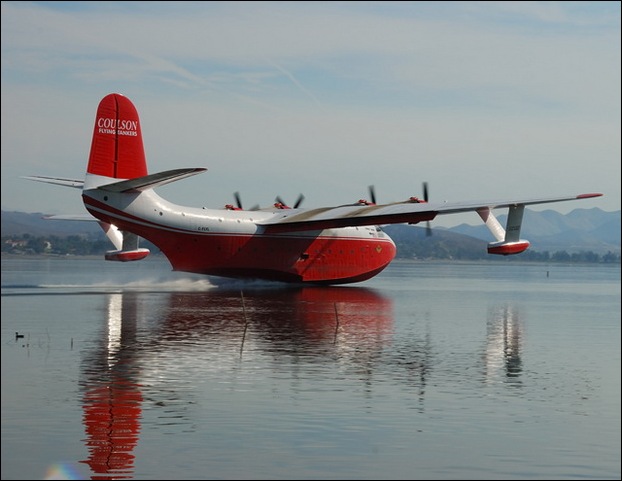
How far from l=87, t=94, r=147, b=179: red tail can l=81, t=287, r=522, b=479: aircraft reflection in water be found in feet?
27.4

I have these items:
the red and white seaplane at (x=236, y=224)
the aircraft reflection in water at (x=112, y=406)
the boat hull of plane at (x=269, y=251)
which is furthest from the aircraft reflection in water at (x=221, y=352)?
the boat hull of plane at (x=269, y=251)

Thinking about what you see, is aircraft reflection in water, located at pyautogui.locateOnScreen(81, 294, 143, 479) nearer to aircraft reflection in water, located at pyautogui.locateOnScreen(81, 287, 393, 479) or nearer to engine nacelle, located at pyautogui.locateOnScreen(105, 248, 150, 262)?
aircraft reflection in water, located at pyautogui.locateOnScreen(81, 287, 393, 479)

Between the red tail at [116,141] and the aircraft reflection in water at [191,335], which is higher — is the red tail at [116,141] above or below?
above

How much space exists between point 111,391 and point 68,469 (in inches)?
258

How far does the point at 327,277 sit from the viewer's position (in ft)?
229

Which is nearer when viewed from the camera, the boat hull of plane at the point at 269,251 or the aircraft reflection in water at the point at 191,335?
the aircraft reflection in water at the point at 191,335

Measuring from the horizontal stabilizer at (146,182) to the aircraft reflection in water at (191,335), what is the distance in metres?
6.31

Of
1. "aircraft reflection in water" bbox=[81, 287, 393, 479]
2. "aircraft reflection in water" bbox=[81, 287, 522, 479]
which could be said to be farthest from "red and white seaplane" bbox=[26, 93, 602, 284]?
"aircraft reflection in water" bbox=[81, 287, 522, 479]

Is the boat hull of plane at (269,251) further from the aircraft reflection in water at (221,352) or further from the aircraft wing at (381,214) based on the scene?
the aircraft reflection in water at (221,352)

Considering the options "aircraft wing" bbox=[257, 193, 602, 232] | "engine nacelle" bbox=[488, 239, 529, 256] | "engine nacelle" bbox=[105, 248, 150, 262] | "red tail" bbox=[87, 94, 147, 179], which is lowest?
"engine nacelle" bbox=[105, 248, 150, 262]

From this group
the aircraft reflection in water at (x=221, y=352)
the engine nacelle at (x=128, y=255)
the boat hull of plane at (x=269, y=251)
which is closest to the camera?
the aircraft reflection in water at (x=221, y=352)

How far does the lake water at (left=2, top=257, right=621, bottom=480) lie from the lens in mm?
15586

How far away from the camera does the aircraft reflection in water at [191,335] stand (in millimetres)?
17656

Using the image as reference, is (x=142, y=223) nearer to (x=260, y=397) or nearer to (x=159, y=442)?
(x=260, y=397)
